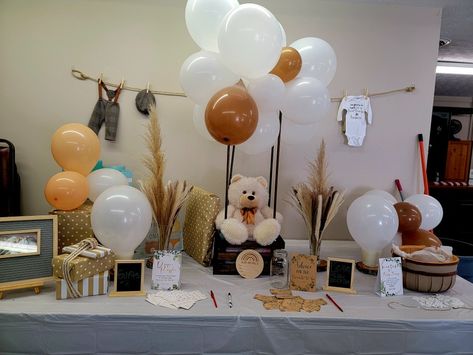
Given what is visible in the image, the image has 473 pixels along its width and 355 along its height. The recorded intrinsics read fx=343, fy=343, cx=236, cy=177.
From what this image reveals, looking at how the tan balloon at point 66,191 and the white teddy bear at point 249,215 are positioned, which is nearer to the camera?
the tan balloon at point 66,191

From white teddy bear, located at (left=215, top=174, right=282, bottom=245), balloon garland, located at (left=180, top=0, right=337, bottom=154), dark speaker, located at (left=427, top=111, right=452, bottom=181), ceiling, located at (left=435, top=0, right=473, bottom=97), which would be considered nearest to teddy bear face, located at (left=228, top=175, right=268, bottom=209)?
white teddy bear, located at (left=215, top=174, right=282, bottom=245)

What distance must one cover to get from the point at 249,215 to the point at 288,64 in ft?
2.70

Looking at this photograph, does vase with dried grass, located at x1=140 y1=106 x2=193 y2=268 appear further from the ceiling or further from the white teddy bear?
the ceiling

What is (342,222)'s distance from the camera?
97.0 inches

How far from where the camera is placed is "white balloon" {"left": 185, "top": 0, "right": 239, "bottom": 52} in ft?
5.39

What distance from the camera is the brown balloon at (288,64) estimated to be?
1.68m

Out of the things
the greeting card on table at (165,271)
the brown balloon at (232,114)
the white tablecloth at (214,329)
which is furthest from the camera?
the greeting card on table at (165,271)

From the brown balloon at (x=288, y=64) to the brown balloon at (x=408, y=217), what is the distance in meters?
0.98

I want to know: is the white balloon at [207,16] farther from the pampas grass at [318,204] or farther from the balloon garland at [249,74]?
the pampas grass at [318,204]

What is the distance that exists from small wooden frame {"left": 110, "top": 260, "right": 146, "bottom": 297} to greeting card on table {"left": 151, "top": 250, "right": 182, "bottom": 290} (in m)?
0.07

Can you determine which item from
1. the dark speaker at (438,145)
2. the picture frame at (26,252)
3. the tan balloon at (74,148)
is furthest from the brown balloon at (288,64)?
the dark speaker at (438,145)

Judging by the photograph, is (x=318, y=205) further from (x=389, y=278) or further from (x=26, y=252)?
(x=26, y=252)

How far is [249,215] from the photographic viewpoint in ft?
6.28

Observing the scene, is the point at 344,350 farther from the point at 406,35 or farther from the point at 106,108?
the point at 406,35
